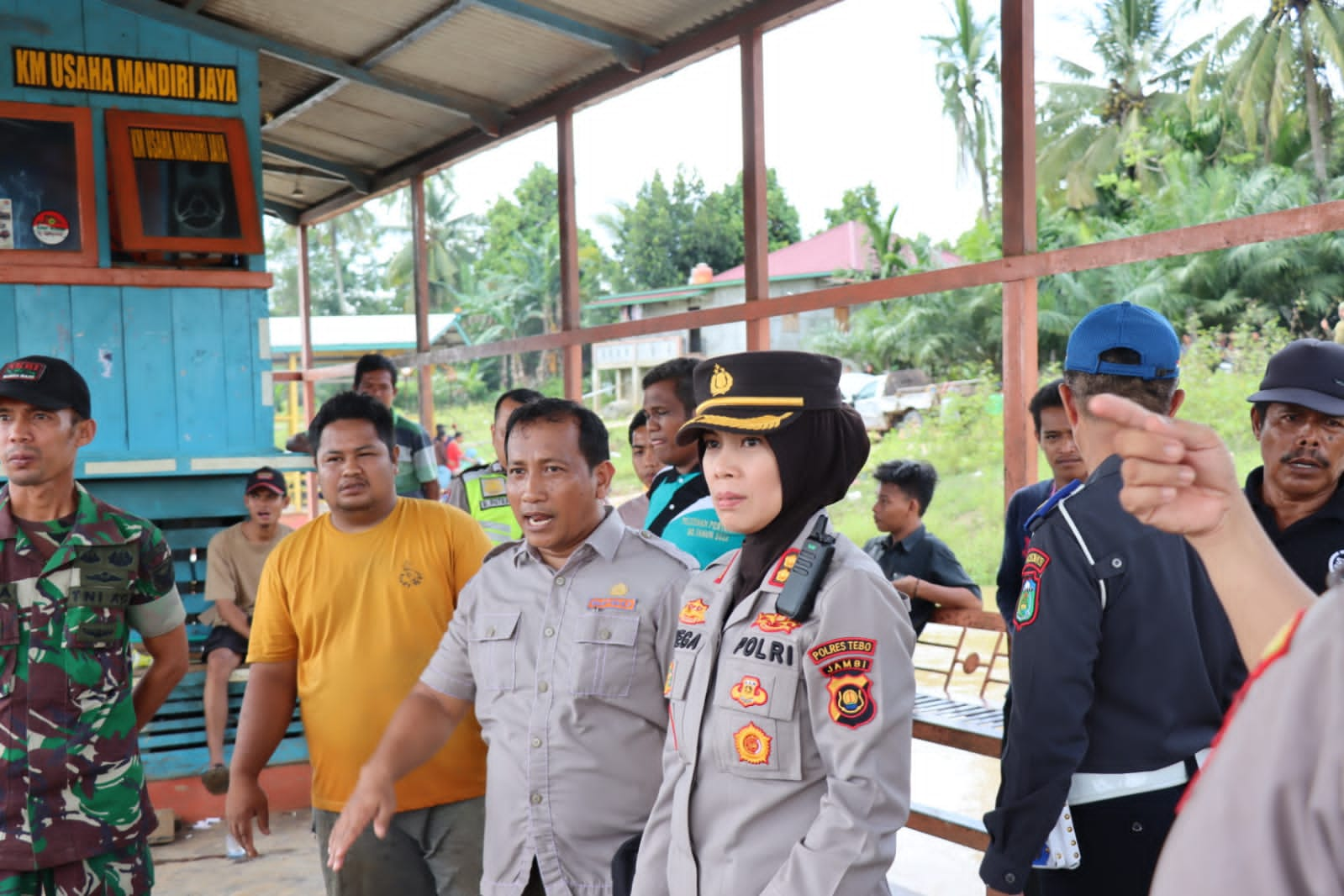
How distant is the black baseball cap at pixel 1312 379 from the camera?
236 cm

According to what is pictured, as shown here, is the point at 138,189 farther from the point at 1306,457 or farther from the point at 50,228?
the point at 1306,457

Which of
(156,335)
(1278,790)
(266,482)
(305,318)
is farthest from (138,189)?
(1278,790)

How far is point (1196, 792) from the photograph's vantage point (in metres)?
0.71

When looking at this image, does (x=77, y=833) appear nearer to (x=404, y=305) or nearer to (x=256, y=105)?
(x=256, y=105)

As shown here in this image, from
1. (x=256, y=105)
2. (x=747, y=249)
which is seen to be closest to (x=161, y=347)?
(x=256, y=105)

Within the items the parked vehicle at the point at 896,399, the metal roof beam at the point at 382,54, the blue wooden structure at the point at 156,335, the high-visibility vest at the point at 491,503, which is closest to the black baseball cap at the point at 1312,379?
the high-visibility vest at the point at 491,503

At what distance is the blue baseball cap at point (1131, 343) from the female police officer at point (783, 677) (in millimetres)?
A: 461

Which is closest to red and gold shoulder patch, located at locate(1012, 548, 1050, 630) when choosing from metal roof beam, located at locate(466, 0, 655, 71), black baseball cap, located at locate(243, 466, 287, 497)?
black baseball cap, located at locate(243, 466, 287, 497)

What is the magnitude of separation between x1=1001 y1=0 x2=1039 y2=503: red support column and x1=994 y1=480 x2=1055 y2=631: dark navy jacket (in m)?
1.37

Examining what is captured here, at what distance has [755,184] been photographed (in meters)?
6.29

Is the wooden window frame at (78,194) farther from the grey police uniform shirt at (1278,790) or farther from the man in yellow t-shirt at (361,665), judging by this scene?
the grey police uniform shirt at (1278,790)

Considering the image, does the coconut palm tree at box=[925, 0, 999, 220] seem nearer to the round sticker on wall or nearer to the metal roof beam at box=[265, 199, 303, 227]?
the metal roof beam at box=[265, 199, 303, 227]

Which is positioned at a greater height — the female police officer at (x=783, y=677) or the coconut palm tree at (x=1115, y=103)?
the coconut palm tree at (x=1115, y=103)

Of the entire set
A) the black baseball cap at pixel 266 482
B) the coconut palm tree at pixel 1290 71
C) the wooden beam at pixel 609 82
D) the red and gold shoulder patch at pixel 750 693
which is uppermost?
the coconut palm tree at pixel 1290 71
